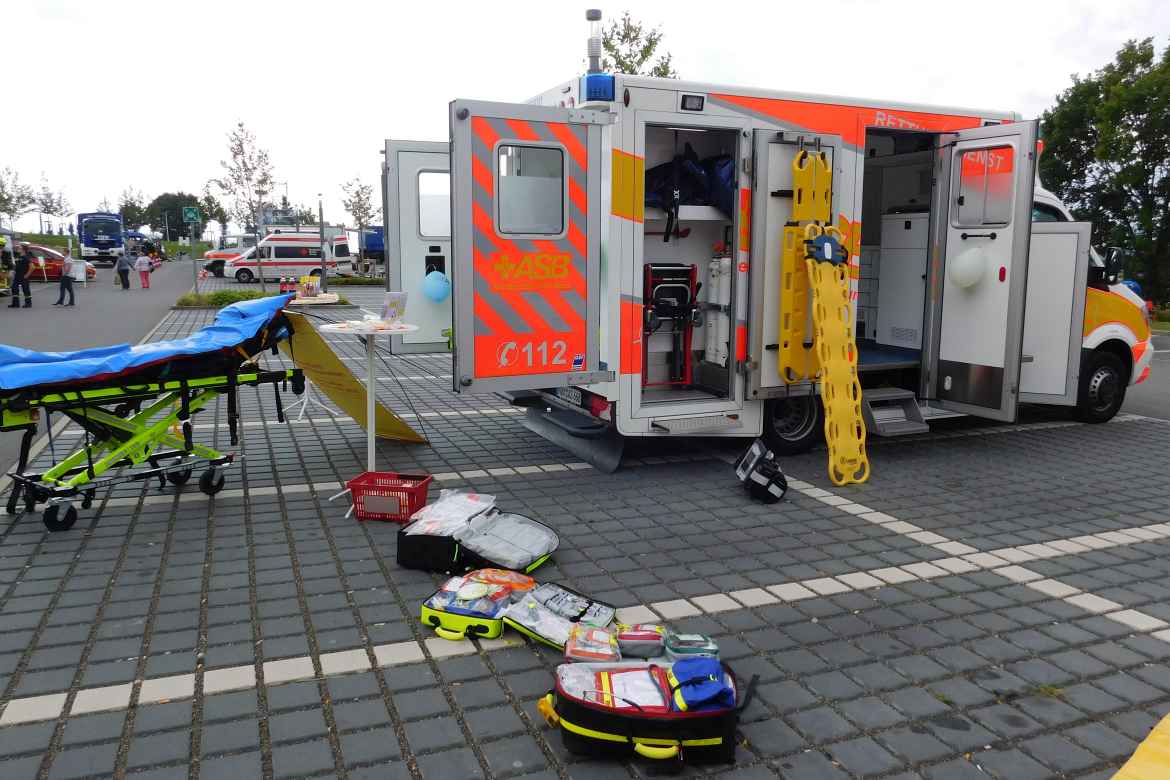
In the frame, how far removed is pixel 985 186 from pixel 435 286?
196 inches

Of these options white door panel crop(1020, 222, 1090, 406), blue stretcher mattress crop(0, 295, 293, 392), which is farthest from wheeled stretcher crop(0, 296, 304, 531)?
white door panel crop(1020, 222, 1090, 406)

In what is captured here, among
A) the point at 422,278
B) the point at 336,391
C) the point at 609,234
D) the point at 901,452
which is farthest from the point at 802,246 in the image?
the point at 336,391

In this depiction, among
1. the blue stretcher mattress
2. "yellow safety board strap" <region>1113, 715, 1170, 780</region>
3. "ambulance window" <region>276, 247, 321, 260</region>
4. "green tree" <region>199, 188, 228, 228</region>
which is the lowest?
"yellow safety board strap" <region>1113, 715, 1170, 780</region>

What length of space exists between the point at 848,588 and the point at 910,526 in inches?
53.1

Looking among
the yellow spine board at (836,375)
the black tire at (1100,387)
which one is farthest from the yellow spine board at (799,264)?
the black tire at (1100,387)

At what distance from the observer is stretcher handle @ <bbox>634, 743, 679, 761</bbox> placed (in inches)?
121

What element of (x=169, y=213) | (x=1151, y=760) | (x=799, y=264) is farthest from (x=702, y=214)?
(x=169, y=213)

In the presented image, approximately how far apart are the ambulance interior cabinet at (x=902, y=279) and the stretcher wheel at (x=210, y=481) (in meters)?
6.40

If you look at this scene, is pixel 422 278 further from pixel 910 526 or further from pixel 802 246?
pixel 910 526

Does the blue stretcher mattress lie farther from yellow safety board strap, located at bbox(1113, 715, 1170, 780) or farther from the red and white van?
the red and white van

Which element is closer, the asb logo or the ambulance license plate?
the asb logo

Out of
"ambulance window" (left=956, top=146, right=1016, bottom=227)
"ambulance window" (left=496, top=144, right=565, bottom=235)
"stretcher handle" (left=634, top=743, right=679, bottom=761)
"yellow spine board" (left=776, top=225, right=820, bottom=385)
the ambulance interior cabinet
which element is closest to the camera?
"stretcher handle" (left=634, top=743, right=679, bottom=761)

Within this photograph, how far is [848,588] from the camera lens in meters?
4.80

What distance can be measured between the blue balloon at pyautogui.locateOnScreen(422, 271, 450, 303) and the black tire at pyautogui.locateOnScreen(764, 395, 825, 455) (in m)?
3.18
